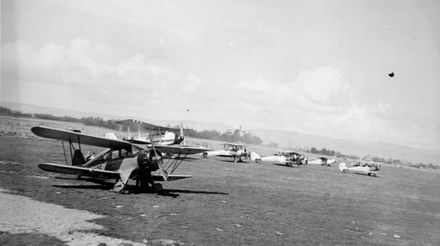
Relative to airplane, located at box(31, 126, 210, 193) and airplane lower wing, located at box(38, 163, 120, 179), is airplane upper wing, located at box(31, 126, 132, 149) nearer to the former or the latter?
airplane, located at box(31, 126, 210, 193)

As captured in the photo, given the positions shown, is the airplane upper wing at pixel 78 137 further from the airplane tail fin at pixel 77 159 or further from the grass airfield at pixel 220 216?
the grass airfield at pixel 220 216

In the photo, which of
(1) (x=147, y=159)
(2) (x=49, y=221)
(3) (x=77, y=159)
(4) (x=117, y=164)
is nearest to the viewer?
(2) (x=49, y=221)

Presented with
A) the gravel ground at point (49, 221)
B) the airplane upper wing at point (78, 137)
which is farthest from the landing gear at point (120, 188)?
the gravel ground at point (49, 221)

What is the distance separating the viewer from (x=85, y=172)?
38.7 ft

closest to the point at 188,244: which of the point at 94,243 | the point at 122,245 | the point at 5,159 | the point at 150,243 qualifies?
the point at 150,243

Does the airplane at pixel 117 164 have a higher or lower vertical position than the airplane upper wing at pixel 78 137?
lower

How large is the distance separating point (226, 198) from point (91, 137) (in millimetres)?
5194

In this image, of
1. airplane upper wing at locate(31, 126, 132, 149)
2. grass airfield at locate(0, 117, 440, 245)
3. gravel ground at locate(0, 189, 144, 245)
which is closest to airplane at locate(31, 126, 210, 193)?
airplane upper wing at locate(31, 126, 132, 149)

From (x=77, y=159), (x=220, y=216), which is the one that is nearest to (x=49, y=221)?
(x=220, y=216)

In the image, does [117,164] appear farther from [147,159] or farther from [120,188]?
[147,159]

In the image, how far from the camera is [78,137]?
1218 cm

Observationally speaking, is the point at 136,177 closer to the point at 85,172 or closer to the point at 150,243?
the point at 85,172

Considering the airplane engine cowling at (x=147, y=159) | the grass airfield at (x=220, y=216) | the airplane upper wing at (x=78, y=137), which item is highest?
the airplane upper wing at (x=78, y=137)

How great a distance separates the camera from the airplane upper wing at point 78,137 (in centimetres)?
1115
